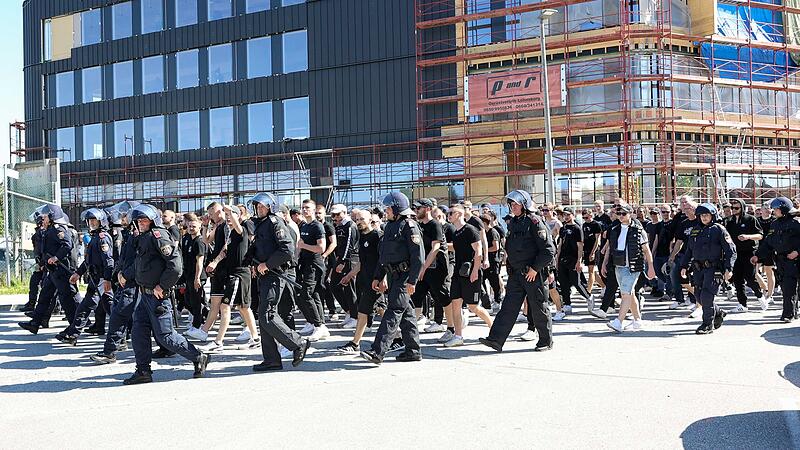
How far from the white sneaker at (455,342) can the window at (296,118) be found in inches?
1044

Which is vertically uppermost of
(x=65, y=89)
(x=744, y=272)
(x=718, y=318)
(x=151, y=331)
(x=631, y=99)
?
(x=65, y=89)

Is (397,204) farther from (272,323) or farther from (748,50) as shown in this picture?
(748,50)

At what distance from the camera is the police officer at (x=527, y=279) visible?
9.85 metres

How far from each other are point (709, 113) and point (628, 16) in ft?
15.4

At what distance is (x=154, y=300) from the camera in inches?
332

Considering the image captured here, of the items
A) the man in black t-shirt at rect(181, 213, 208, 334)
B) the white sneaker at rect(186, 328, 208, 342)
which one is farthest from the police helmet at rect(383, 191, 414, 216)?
the white sneaker at rect(186, 328, 208, 342)

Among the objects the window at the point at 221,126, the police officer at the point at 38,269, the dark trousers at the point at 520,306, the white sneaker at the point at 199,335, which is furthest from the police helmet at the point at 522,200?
the window at the point at 221,126

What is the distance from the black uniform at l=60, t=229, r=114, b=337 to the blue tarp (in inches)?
939

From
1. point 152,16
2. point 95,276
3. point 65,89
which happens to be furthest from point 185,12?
point 95,276

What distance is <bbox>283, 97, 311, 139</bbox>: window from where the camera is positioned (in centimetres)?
3619

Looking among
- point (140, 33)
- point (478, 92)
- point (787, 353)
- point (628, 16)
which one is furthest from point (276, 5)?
point (787, 353)

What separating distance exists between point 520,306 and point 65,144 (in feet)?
127

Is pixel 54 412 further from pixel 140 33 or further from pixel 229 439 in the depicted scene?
pixel 140 33

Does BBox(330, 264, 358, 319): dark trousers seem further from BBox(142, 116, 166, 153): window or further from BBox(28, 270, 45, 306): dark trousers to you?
BBox(142, 116, 166, 153): window
